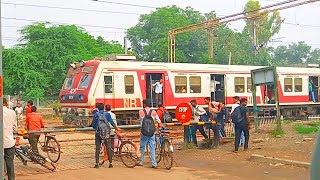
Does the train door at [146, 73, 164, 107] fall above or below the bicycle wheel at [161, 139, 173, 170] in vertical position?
above

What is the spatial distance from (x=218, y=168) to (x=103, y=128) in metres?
2.69

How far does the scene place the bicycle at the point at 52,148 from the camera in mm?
10680

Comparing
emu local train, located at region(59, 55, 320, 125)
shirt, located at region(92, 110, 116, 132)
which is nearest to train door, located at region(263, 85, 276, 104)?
emu local train, located at region(59, 55, 320, 125)

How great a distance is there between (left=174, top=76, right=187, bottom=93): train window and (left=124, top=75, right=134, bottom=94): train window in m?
2.33

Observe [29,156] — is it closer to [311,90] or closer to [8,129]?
[8,129]

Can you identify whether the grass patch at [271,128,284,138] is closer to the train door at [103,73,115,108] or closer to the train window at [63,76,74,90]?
the train door at [103,73,115,108]

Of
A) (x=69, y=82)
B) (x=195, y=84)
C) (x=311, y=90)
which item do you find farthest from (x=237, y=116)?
(x=311, y=90)

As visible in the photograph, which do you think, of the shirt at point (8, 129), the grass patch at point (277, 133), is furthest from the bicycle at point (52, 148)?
the grass patch at point (277, 133)

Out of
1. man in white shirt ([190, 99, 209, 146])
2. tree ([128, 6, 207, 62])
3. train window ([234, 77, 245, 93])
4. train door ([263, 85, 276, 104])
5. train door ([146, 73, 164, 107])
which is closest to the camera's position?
man in white shirt ([190, 99, 209, 146])

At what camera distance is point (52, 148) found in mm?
10781

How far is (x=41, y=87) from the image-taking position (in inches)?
1398

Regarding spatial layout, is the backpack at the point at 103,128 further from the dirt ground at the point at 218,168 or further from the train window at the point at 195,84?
the train window at the point at 195,84

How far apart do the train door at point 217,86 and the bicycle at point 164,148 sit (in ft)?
40.2

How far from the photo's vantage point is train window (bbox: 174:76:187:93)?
21573 millimetres
